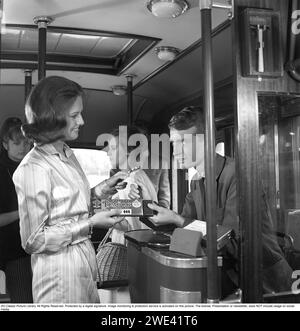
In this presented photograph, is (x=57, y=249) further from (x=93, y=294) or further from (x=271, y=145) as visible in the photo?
(x=271, y=145)

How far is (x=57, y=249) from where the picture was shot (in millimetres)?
949

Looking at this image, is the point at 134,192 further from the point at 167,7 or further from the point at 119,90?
the point at 167,7

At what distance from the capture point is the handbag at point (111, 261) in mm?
1195

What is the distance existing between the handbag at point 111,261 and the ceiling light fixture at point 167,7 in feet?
2.64

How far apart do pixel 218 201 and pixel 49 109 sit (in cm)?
61

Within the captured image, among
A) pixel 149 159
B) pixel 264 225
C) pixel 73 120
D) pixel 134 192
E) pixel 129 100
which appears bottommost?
pixel 264 225

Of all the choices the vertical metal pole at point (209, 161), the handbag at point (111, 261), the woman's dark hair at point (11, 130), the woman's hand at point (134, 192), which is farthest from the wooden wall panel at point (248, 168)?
the woman's dark hair at point (11, 130)

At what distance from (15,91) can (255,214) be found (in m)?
0.85

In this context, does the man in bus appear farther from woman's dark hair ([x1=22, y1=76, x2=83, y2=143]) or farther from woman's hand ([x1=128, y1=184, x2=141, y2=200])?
woman's dark hair ([x1=22, y1=76, x2=83, y2=143])

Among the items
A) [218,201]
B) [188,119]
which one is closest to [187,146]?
[188,119]

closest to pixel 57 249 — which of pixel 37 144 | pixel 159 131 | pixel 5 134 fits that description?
pixel 37 144

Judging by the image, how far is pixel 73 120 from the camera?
3.31ft

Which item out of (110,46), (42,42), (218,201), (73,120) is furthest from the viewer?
(110,46)
